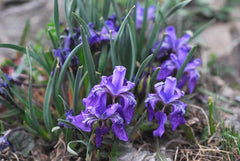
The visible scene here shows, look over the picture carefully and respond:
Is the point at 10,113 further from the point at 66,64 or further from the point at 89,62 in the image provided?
the point at 89,62

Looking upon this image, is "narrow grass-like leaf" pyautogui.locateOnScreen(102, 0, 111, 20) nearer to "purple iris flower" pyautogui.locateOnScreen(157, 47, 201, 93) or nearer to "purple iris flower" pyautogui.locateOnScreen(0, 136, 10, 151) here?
"purple iris flower" pyautogui.locateOnScreen(157, 47, 201, 93)

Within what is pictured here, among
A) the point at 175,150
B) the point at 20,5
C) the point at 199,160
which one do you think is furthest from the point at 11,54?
the point at 199,160

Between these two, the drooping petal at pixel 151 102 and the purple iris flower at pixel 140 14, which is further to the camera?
the purple iris flower at pixel 140 14

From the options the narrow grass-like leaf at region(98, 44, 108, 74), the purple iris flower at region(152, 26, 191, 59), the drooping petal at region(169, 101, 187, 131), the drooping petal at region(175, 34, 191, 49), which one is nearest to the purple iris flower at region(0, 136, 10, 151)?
the narrow grass-like leaf at region(98, 44, 108, 74)

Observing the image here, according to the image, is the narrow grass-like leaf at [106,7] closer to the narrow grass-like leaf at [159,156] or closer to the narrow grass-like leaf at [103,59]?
the narrow grass-like leaf at [103,59]

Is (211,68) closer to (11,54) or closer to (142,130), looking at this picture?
(142,130)

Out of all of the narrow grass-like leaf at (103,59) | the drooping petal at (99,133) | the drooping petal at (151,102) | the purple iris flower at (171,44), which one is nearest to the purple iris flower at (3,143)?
the drooping petal at (99,133)

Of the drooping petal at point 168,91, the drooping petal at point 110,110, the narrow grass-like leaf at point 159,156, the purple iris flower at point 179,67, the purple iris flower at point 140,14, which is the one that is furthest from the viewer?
the purple iris flower at point 140,14
